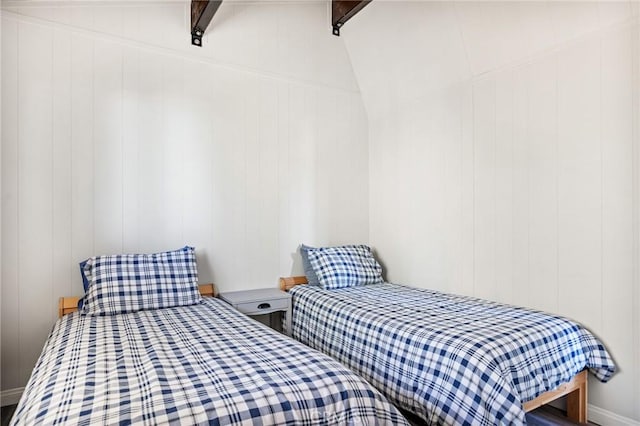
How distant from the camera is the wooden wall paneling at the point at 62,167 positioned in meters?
2.48

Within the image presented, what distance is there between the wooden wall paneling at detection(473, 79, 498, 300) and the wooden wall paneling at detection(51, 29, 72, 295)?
2741 mm

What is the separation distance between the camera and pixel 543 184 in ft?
8.02

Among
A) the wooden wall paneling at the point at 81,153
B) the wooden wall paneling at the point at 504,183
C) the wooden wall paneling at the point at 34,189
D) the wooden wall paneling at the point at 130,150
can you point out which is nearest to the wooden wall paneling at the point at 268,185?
the wooden wall paneling at the point at 130,150

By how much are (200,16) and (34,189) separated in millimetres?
1555

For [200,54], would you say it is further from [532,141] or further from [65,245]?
[532,141]

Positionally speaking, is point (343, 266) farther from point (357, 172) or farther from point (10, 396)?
point (10, 396)

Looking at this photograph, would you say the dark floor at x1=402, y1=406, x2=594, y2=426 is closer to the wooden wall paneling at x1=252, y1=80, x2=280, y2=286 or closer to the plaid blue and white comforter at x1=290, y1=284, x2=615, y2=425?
the plaid blue and white comforter at x1=290, y1=284, x2=615, y2=425

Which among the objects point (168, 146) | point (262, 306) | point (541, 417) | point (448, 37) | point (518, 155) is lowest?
point (541, 417)

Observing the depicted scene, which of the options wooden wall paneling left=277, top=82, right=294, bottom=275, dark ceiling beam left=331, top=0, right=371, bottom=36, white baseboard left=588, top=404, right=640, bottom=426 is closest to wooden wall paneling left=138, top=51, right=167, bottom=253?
wooden wall paneling left=277, top=82, right=294, bottom=275

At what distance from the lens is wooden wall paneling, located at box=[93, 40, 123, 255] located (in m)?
2.61

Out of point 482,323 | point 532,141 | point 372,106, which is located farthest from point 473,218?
point 372,106

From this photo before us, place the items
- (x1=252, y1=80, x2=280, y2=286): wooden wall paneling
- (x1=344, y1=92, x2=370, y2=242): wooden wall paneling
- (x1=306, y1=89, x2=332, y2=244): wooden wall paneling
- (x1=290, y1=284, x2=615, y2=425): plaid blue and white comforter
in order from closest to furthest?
(x1=290, y1=284, x2=615, y2=425): plaid blue and white comforter → (x1=252, y1=80, x2=280, y2=286): wooden wall paneling → (x1=306, y1=89, x2=332, y2=244): wooden wall paneling → (x1=344, y1=92, x2=370, y2=242): wooden wall paneling

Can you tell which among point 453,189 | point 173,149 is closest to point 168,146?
point 173,149

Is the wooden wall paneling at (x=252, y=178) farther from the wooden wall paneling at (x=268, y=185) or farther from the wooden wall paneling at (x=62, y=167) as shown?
the wooden wall paneling at (x=62, y=167)
